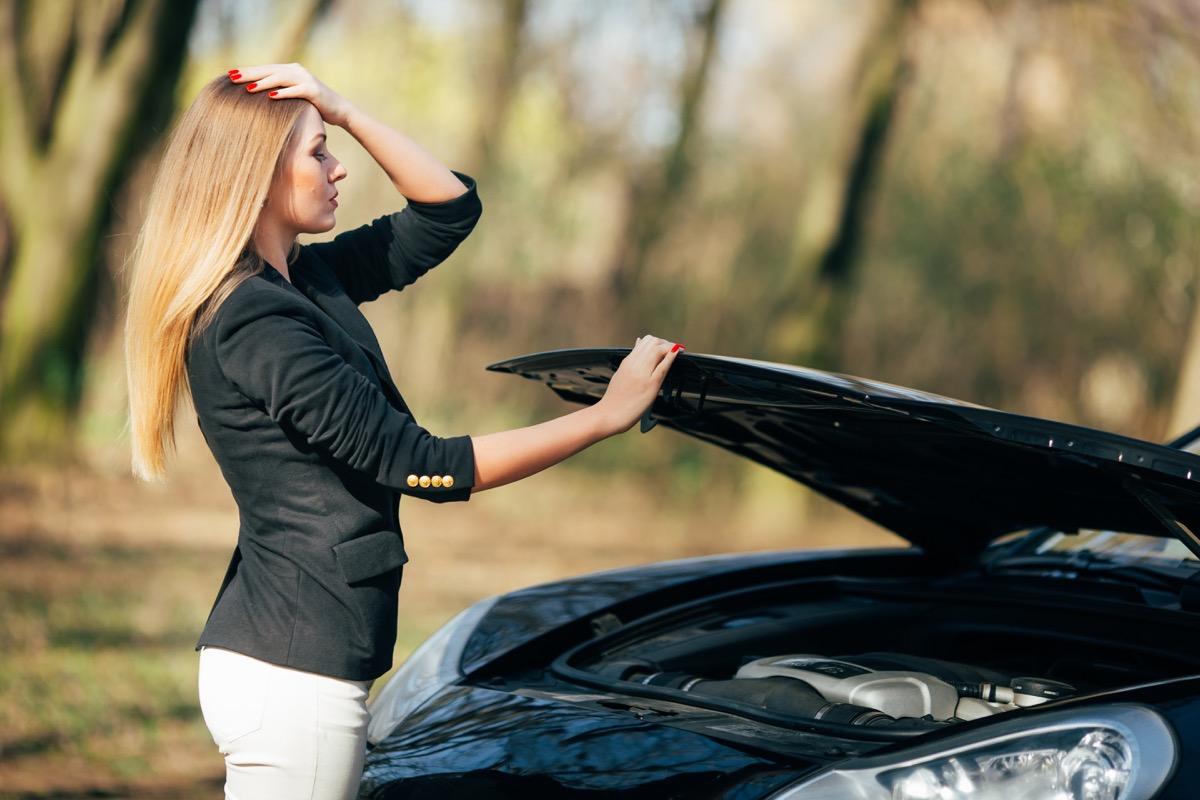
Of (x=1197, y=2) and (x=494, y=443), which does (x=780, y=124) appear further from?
(x=494, y=443)

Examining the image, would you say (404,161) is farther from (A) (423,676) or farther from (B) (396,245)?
(A) (423,676)

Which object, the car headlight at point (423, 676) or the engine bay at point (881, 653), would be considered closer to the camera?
the engine bay at point (881, 653)

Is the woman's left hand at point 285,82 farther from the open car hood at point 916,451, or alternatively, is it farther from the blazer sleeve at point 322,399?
the open car hood at point 916,451

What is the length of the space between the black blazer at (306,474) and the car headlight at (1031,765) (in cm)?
73

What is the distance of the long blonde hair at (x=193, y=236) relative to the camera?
86.9 inches

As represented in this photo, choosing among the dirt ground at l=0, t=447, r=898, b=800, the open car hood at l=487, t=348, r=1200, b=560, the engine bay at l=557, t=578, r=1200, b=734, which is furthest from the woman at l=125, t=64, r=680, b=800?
the dirt ground at l=0, t=447, r=898, b=800

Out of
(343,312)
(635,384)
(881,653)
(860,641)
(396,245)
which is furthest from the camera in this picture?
(860,641)

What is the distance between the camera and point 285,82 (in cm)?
235

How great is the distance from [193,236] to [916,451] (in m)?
1.50

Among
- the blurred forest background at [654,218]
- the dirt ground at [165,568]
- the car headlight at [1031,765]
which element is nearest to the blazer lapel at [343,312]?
the car headlight at [1031,765]

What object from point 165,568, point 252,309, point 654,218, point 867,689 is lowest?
point 165,568

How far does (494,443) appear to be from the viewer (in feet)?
7.36

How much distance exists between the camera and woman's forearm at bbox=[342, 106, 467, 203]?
2627mm

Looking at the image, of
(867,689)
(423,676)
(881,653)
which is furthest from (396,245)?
(881,653)
